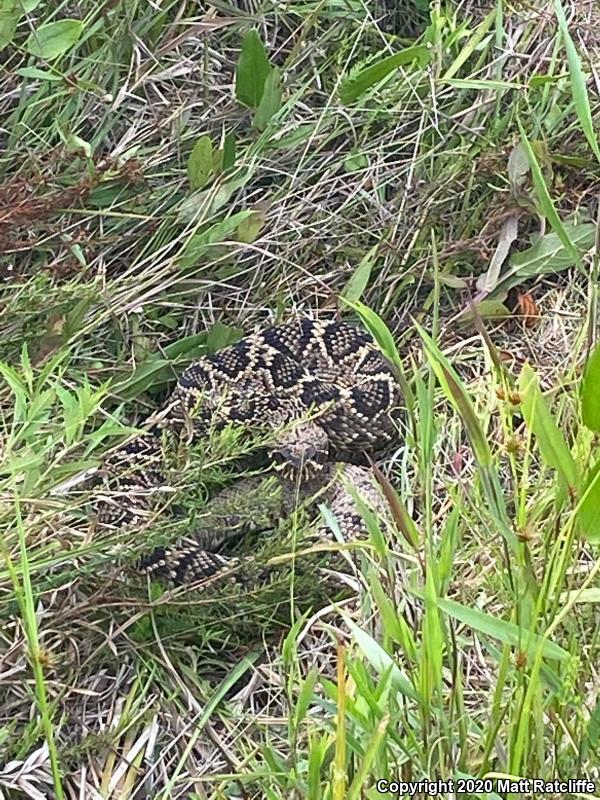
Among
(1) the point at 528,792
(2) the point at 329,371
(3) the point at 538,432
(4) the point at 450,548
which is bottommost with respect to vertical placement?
(2) the point at 329,371

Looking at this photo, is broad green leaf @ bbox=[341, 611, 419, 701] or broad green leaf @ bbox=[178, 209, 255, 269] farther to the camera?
broad green leaf @ bbox=[178, 209, 255, 269]

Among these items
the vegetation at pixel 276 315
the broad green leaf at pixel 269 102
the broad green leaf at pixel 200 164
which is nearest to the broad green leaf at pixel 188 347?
the vegetation at pixel 276 315

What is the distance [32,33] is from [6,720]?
165 cm

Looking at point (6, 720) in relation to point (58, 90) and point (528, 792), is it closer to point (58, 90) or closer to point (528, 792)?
point (528, 792)

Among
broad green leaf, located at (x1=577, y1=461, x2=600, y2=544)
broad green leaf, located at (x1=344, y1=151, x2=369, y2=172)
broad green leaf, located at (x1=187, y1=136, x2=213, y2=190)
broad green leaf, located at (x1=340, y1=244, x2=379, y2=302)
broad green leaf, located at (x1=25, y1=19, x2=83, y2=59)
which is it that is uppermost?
broad green leaf, located at (x1=577, y1=461, x2=600, y2=544)

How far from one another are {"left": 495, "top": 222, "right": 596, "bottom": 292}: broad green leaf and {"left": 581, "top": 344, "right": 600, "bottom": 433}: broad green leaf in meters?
1.57

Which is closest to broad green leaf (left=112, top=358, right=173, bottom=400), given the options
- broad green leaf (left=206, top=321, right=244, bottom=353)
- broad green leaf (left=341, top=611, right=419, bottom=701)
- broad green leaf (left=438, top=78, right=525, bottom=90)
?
broad green leaf (left=206, top=321, right=244, bottom=353)

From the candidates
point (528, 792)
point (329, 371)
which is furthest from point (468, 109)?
point (528, 792)

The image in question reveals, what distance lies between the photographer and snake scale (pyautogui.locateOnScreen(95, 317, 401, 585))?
2.21 metres

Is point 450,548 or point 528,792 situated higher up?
point 450,548

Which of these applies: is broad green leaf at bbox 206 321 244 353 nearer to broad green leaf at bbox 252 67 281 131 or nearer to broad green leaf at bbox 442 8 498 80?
broad green leaf at bbox 252 67 281 131

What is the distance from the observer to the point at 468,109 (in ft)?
9.88

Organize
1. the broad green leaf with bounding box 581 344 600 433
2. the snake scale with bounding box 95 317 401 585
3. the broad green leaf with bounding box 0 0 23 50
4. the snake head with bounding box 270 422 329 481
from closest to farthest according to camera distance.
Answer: the broad green leaf with bounding box 581 344 600 433 → the snake scale with bounding box 95 317 401 585 → the snake head with bounding box 270 422 329 481 → the broad green leaf with bounding box 0 0 23 50

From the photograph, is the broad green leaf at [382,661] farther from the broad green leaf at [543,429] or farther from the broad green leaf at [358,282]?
the broad green leaf at [358,282]
